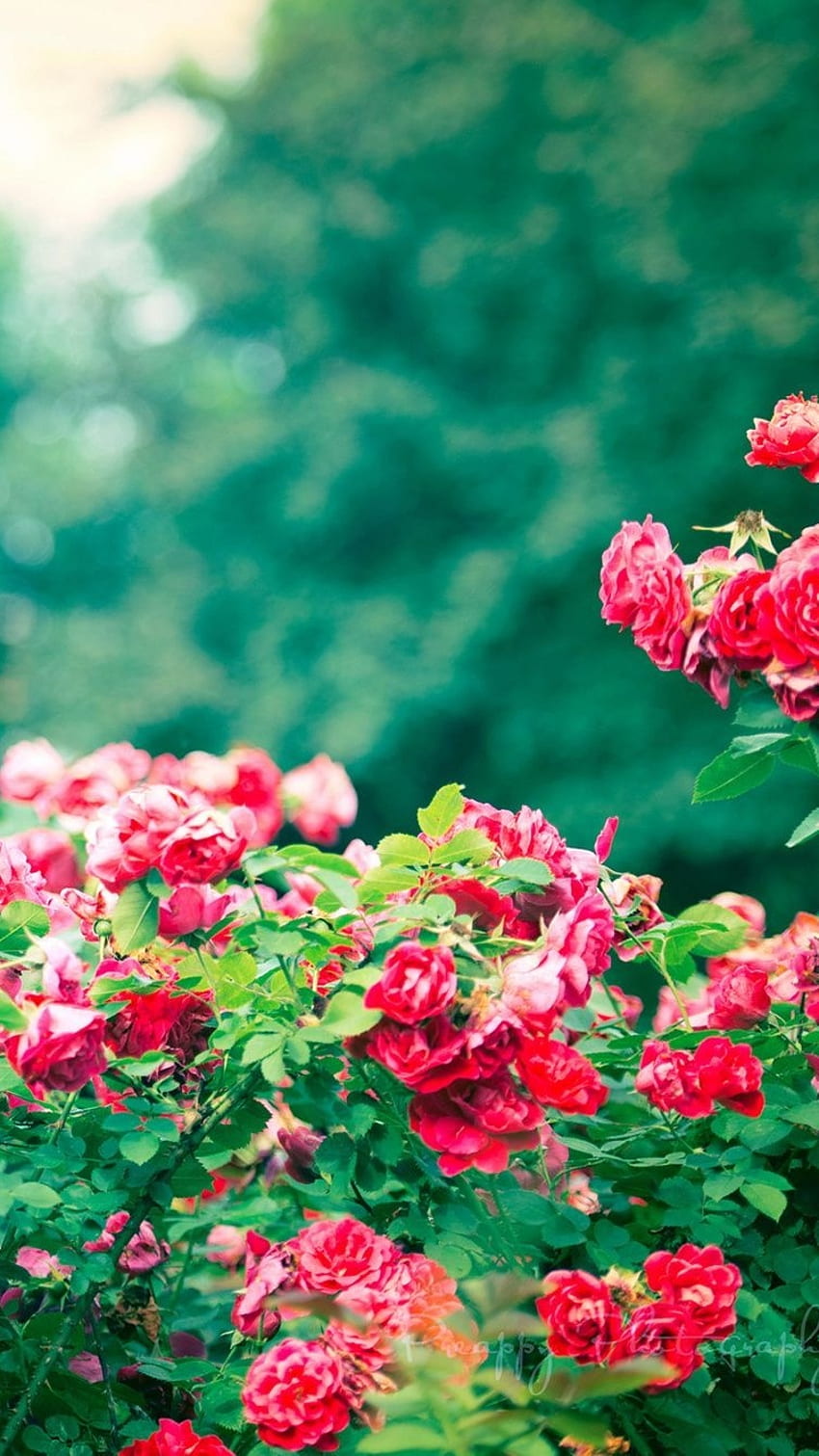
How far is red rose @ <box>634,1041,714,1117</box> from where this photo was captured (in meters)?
1.34

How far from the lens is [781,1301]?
1373 millimetres

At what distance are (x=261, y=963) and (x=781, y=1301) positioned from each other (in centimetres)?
59

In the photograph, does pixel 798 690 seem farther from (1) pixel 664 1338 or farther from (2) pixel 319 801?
(2) pixel 319 801

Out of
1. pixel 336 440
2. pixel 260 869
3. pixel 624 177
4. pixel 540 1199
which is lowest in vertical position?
pixel 540 1199

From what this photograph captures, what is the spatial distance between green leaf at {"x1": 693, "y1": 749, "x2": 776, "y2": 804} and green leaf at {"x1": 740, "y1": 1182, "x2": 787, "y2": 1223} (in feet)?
1.20

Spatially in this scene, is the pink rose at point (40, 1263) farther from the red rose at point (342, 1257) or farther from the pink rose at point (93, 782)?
the pink rose at point (93, 782)

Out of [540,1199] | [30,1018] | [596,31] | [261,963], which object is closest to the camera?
[30,1018]

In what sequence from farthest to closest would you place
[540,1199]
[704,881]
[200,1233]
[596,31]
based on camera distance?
[596,31] < [704,881] < [200,1233] < [540,1199]

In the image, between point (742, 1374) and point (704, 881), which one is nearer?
point (742, 1374)

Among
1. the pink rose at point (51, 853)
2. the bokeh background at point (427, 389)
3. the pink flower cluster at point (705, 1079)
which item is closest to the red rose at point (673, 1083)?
the pink flower cluster at point (705, 1079)

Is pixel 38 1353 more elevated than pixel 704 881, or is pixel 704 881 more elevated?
pixel 704 881

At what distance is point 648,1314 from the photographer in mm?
1173

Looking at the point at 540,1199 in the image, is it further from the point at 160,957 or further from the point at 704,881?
the point at 704,881

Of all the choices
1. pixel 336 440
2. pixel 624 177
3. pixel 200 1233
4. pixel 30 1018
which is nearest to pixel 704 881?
pixel 336 440
